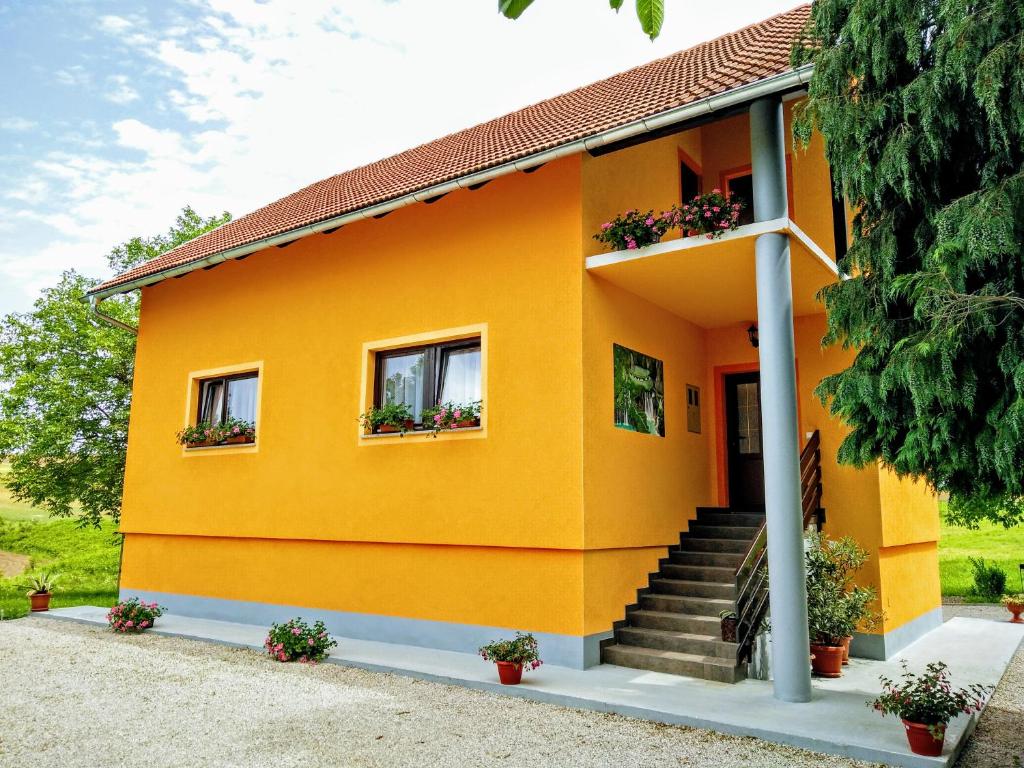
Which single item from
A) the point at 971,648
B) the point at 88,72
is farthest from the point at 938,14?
the point at 971,648

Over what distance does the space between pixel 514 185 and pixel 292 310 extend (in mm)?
3989

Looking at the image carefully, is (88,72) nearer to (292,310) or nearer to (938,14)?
(292,310)

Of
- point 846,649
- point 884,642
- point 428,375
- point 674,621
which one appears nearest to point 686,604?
point 674,621

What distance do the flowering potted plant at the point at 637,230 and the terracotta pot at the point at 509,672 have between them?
4.36 metres

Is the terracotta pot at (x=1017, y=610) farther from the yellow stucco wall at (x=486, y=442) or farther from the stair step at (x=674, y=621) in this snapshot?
the stair step at (x=674, y=621)

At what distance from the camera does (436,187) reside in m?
8.47

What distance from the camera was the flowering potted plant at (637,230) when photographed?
7.85 metres

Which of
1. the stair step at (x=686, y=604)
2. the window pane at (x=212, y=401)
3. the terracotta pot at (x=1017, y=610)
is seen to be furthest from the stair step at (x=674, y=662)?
the terracotta pot at (x=1017, y=610)

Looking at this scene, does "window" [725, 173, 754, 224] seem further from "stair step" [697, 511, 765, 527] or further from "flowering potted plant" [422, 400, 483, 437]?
"flowering potted plant" [422, 400, 483, 437]

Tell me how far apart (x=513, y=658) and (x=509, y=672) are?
129 mm

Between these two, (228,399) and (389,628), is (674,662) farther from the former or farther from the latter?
(228,399)

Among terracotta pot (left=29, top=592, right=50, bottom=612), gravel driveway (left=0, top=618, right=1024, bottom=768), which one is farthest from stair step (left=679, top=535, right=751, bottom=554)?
terracotta pot (left=29, top=592, right=50, bottom=612)

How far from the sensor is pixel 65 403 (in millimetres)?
17625

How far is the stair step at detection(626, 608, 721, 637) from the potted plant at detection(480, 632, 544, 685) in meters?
1.57
